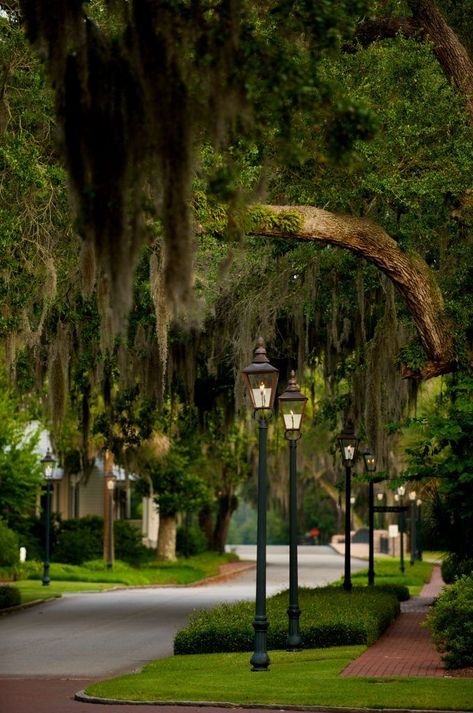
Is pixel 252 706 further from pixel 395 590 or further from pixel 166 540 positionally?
pixel 166 540

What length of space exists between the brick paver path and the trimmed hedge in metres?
0.35

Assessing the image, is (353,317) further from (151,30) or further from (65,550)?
(65,550)

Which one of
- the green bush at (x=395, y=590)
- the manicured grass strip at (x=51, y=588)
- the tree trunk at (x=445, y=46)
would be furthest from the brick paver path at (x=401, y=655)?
the manicured grass strip at (x=51, y=588)

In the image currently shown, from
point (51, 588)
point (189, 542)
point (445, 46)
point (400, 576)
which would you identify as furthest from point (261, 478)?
point (189, 542)

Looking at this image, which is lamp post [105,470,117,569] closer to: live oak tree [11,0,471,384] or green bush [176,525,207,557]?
green bush [176,525,207,557]

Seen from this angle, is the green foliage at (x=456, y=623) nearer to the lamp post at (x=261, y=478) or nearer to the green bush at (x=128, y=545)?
the lamp post at (x=261, y=478)

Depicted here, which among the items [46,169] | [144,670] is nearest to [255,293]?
[46,169]

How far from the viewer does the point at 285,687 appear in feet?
43.8

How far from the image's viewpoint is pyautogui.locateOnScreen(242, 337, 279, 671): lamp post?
14859 millimetres

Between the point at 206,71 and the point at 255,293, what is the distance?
14258 millimetres

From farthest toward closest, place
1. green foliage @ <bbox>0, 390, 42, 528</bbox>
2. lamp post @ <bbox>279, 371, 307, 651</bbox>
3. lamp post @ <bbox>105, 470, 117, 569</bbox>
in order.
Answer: lamp post @ <bbox>105, 470, 117, 569</bbox> < green foliage @ <bbox>0, 390, 42, 528</bbox> < lamp post @ <bbox>279, 371, 307, 651</bbox>

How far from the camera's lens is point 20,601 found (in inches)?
1191

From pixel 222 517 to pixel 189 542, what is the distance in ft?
16.2

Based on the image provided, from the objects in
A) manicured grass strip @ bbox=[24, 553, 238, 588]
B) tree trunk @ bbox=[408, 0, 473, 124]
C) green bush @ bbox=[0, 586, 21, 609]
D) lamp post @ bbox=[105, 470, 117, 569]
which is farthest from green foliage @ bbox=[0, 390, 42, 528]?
tree trunk @ bbox=[408, 0, 473, 124]
